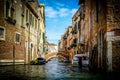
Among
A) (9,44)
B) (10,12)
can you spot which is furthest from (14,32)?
(10,12)

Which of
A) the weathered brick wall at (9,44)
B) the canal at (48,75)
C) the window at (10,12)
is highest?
the window at (10,12)

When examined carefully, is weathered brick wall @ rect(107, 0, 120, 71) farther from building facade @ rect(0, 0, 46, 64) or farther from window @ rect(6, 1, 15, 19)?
window @ rect(6, 1, 15, 19)

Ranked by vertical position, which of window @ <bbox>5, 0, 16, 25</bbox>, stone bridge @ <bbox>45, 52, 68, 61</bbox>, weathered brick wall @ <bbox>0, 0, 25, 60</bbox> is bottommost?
stone bridge @ <bbox>45, 52, 68, 61</bbox>

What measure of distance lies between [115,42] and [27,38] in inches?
819

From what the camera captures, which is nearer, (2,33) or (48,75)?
(48,75)

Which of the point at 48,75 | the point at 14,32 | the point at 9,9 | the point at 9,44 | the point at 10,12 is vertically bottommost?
the point at 48,75

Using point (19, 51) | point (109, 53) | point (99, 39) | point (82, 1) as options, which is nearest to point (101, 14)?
point (99, 39)

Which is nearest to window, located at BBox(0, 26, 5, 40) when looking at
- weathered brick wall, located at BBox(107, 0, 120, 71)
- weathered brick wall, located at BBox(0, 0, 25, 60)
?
weathered brick wall, located at BBox(0, 0, 25, 60)

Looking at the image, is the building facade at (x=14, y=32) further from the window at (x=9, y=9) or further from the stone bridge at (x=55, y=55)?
the stone bridge at (x=55, y=55)

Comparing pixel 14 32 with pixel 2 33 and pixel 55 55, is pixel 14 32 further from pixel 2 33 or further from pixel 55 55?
pixel 55 55

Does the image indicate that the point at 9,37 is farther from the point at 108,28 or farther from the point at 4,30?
the point at 108,28

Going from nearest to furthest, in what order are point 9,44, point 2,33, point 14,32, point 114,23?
point 114,23
point 2,33
point 9,44
point 14,32

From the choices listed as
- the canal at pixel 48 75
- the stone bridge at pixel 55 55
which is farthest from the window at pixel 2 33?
the stone bridge at pixel 55 55

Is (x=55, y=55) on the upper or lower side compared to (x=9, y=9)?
lower
